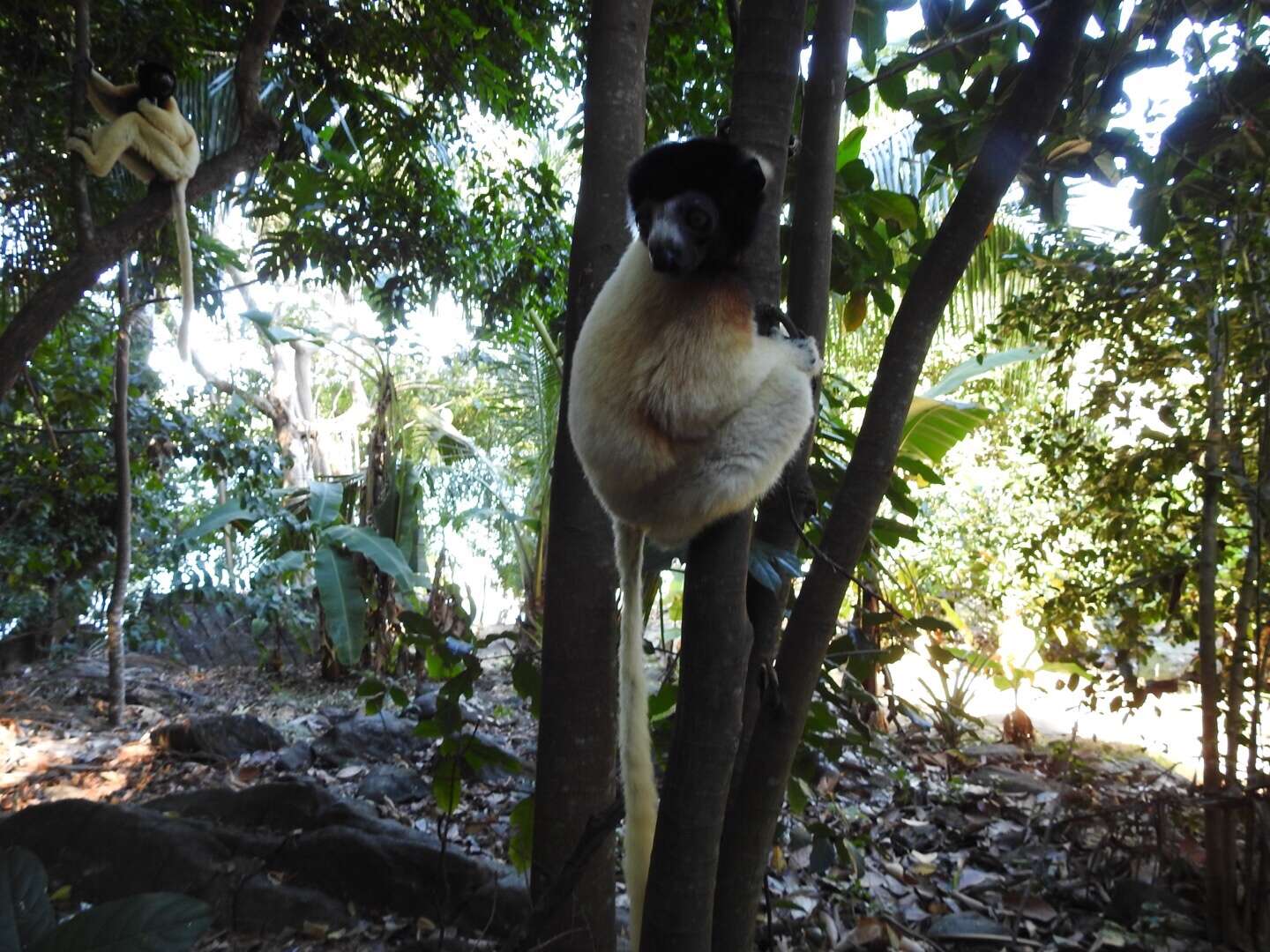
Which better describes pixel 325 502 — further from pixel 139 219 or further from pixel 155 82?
pixel 155 82

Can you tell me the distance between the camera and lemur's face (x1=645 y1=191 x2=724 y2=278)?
6.90ft

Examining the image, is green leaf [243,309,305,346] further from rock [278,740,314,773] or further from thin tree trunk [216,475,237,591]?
rock [278,740,314,773]

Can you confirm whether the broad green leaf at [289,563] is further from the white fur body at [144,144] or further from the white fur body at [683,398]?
the white fur body at [683,398]

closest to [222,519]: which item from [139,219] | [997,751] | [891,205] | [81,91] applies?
[139,219]

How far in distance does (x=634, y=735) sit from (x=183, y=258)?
5389 mm

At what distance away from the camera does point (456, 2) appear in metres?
5.80

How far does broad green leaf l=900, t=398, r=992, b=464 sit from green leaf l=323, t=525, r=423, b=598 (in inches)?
159

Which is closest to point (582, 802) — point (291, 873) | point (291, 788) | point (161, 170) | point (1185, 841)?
point (291, 873)

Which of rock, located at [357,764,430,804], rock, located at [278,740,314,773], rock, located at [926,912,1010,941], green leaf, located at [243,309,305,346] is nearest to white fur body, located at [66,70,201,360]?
green leaf, located at [243,309,305,346]

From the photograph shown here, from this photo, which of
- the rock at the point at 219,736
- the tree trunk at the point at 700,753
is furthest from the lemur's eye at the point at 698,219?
the rock at the point at 219,736

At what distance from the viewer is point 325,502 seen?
771 centimetres

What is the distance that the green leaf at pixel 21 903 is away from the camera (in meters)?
1.84

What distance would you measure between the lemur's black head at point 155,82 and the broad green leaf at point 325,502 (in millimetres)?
3454

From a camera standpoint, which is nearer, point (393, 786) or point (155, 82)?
point (393, 786)
